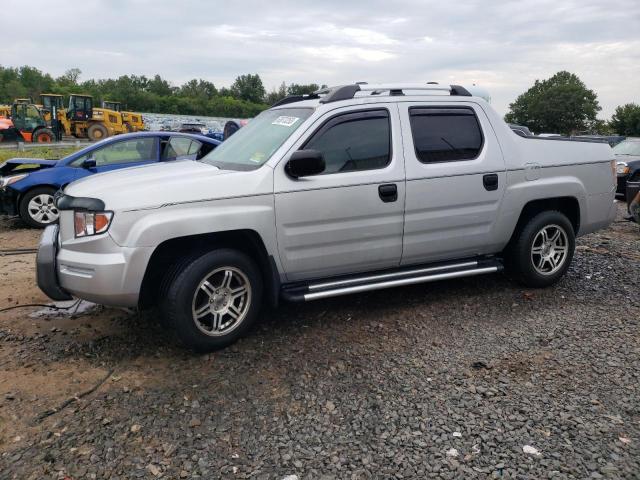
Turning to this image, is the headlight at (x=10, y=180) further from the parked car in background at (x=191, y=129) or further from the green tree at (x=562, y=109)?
the green tree at (x=562, y=109)

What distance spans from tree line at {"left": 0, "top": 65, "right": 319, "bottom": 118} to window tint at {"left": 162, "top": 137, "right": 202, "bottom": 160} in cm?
5413

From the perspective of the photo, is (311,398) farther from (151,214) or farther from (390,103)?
(390,103)

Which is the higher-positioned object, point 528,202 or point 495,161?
point 495,161

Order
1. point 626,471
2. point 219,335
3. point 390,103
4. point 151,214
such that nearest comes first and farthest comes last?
point 626,471 < point 151,214 < point 219,335 < point 390,103

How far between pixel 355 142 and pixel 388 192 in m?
0.50

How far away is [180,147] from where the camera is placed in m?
8.62

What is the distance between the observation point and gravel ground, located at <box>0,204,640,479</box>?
8.96ft

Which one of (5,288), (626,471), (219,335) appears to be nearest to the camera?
(626,471)

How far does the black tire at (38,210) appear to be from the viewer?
27.3 ft

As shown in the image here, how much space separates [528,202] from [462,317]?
4.46 feet

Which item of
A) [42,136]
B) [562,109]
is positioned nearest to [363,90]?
[42,136]

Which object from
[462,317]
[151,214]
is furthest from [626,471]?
[151,214]

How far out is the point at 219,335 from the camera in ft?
12.8

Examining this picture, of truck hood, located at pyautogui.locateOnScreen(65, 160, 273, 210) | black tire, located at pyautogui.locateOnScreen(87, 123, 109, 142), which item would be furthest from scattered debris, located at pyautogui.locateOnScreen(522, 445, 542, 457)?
black tire, located at pyautogui.locateOnScreen(87, 123, 109, 142)
